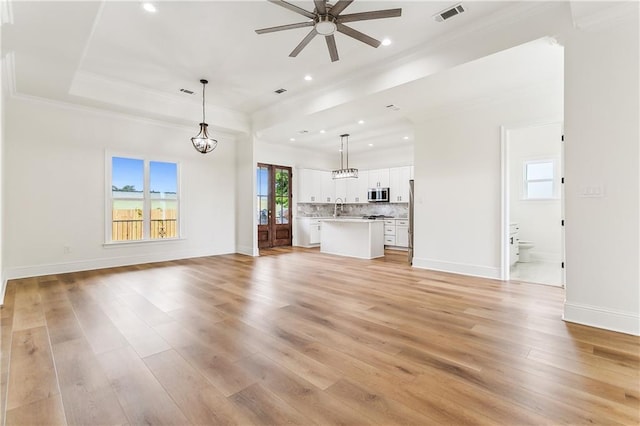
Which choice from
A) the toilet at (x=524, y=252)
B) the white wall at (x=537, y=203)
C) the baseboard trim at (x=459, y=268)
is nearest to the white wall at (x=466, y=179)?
the baseboard trim at (x=459, y=268)

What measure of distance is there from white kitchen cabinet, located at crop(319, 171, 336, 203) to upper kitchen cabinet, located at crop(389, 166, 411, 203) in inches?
79.7

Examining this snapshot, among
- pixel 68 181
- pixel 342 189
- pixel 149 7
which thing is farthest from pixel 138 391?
pixel 342 189

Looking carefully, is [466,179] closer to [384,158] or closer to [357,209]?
[384,158]

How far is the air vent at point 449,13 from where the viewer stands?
3119 millimetres

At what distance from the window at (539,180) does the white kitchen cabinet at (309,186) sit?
5.55 meters

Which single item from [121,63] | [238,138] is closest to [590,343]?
[121,63]

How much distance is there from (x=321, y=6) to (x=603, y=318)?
3.81 meters

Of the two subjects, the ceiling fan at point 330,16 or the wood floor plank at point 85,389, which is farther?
the ceiling fan at point 330,16

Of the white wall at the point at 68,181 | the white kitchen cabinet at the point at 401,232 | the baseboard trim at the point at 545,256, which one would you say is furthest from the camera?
the white kitchen cabinet at the point at 401,232

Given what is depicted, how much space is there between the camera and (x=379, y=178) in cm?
923

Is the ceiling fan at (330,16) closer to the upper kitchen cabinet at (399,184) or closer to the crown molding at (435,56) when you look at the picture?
the crown molding at (435,56)

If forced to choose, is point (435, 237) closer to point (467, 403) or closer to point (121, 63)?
point (467, 403)

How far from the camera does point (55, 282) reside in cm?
449

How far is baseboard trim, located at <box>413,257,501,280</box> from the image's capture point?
478 cm
